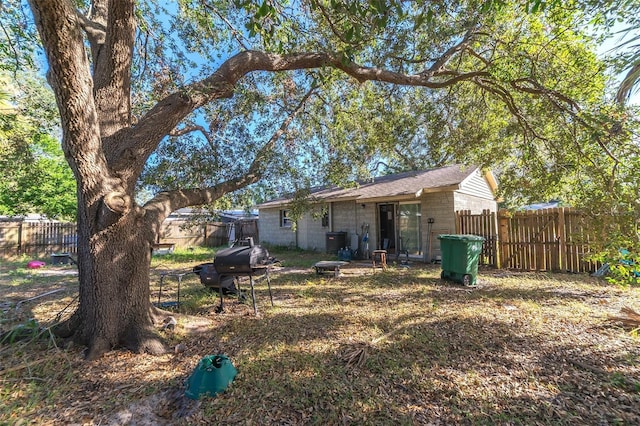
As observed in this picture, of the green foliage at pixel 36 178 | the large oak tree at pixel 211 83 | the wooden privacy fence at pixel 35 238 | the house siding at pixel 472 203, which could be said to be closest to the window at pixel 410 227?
the house siding at pixel 472 203

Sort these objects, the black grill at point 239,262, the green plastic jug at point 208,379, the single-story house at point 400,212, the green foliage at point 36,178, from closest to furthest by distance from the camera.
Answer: the green plastic jug at point 208,379, the black grill at point 239,262, the green foliage at point 36,178, the single-story house at point 400,212

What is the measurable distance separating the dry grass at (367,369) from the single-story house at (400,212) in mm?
5002

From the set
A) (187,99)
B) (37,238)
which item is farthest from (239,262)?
(37,238)

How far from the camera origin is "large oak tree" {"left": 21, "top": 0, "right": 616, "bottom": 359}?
3.33 metres

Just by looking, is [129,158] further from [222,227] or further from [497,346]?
[222,227]

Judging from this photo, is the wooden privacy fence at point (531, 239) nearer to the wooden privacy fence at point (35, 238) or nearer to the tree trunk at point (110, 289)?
the tree trunk at point (110, 289)

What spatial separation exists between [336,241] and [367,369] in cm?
1048

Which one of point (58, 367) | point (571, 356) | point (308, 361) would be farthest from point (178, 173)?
point (571, 356)

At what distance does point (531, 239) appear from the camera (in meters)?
8.89

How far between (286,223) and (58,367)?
1460 centimetres

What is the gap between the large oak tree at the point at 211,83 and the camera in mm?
3334

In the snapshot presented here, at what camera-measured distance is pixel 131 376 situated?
10.6 feet

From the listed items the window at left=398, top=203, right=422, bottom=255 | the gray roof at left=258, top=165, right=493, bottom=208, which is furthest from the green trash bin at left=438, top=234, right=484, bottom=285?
the window at left=398, top=203, right=422, bottom=255

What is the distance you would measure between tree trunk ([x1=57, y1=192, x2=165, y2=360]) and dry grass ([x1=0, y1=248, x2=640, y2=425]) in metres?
0.21
